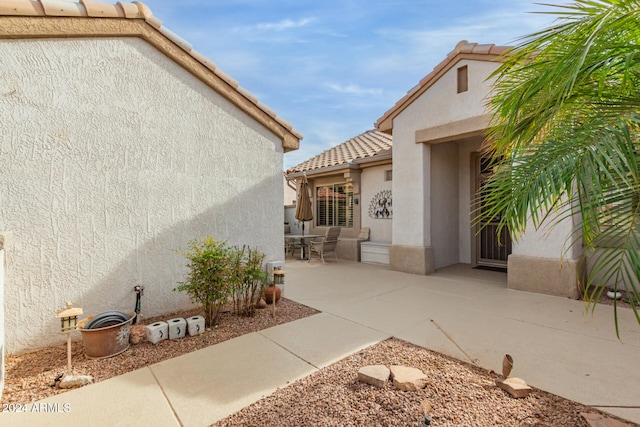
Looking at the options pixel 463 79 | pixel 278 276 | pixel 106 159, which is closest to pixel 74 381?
pixel 106 159

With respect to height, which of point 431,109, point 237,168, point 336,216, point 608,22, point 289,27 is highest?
point 289,27

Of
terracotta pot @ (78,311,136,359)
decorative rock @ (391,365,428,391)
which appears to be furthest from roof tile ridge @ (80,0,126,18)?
decorative rock @ (391,365,428,391)

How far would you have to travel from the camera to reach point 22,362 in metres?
3.78

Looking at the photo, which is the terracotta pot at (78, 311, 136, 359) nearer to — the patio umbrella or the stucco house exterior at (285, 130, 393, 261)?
the patio umbrella

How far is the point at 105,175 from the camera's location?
464 cm

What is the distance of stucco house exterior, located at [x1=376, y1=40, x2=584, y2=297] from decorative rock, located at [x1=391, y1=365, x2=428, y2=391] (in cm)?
514

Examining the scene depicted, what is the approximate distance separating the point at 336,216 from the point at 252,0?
915cm

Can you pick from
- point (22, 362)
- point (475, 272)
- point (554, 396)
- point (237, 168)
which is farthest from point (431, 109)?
point (22, 362)

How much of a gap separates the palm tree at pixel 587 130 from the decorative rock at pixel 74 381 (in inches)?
186

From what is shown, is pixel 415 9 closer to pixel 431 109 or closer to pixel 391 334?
pixel 431 109

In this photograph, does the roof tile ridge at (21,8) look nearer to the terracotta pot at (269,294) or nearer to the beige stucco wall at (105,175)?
the beige stucco wall at (105,175)

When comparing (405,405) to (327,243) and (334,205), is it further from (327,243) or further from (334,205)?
(334,205)

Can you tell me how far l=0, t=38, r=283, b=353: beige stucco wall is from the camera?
4008 millimetres

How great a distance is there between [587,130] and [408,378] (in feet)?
9.27
